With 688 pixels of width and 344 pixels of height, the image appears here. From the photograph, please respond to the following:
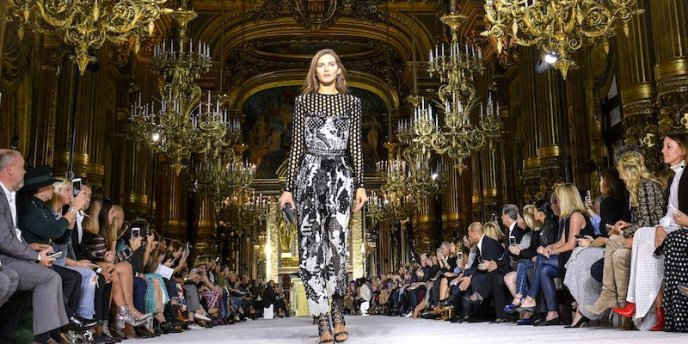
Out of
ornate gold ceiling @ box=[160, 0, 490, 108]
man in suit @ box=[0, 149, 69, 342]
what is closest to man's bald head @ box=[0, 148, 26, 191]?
man in suit @ box=[0, 149, 69, 342]

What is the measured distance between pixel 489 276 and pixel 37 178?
4.77 m

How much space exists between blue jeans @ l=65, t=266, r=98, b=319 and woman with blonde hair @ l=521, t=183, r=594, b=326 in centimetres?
366

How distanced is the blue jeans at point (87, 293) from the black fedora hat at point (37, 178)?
1.93ft

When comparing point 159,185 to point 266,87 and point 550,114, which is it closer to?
point 266,87

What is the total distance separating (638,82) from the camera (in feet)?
24.1

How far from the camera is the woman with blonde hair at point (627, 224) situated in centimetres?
448

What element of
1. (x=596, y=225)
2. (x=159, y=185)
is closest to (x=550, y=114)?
(x=596, y=225)

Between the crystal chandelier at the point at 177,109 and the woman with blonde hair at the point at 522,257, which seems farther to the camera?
the crystal chandelier at the point at 177,109

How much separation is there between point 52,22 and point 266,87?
1919cm

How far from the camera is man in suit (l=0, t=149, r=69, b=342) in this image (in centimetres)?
327

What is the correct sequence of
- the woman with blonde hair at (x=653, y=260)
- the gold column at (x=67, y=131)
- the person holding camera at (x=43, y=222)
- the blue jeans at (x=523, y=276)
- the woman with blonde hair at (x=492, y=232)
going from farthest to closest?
the gold column at (x=67, y=131), the woman with blonde hair at (x=492, y=232), the blue jeans at (x=523, y=276), the woman with blonde hair at (x=653, y=260), the person holding camera at (x=43, y=222)

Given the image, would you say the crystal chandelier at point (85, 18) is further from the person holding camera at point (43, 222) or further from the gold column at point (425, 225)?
the gold column at point (425, 225)

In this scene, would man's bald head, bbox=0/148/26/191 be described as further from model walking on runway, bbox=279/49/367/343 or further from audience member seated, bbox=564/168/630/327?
audience member seated, bbox=564/168/630/327

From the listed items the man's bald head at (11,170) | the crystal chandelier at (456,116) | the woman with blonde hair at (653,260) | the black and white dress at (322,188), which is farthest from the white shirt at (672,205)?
the crystal chandelier at (456,116)
